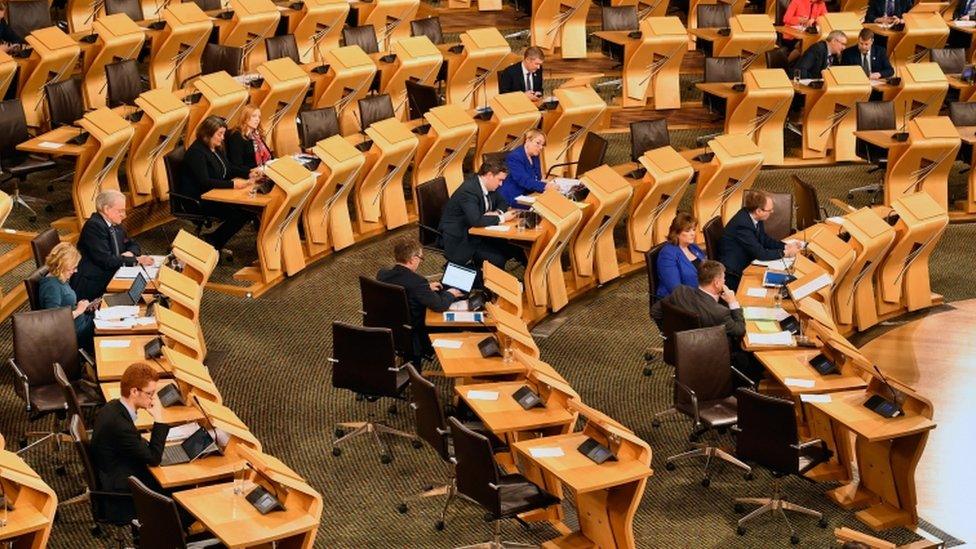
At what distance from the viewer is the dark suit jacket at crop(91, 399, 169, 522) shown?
7207mm

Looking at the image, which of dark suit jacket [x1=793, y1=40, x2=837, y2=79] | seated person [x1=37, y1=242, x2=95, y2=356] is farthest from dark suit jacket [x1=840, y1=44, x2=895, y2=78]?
seated person [x1=37, y1=242, x2=95, y2=356]

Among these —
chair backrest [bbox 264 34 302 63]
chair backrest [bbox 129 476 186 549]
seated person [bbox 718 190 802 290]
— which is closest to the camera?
chair backrest [bbox 129 476 186 549]

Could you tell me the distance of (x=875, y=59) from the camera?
14.3m

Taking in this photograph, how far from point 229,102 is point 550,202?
306cm

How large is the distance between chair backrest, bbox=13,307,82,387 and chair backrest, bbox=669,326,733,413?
3.49 meters

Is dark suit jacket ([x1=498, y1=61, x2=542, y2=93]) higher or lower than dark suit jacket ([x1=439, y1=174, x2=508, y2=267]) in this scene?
higher

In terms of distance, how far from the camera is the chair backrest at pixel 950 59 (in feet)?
47.6

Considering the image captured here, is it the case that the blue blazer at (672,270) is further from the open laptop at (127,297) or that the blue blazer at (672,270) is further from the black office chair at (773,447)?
the open laptop at (127,297)

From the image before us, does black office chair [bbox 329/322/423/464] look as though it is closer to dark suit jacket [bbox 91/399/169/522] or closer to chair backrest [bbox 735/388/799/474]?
dark suit jacket [bbox 91/399/169/522]

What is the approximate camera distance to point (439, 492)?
8367 millimetres

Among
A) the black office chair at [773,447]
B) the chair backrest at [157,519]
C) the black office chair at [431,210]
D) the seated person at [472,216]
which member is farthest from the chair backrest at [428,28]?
the chair backrest at [157,519]

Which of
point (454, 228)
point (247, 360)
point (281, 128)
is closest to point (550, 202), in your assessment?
point (454, 228)

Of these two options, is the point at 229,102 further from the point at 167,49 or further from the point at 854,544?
the point at 854,544

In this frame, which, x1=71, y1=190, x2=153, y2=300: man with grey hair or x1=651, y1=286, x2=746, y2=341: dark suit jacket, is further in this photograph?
x1=71, y1=190, x2=153, y2=300: man with grey hair
